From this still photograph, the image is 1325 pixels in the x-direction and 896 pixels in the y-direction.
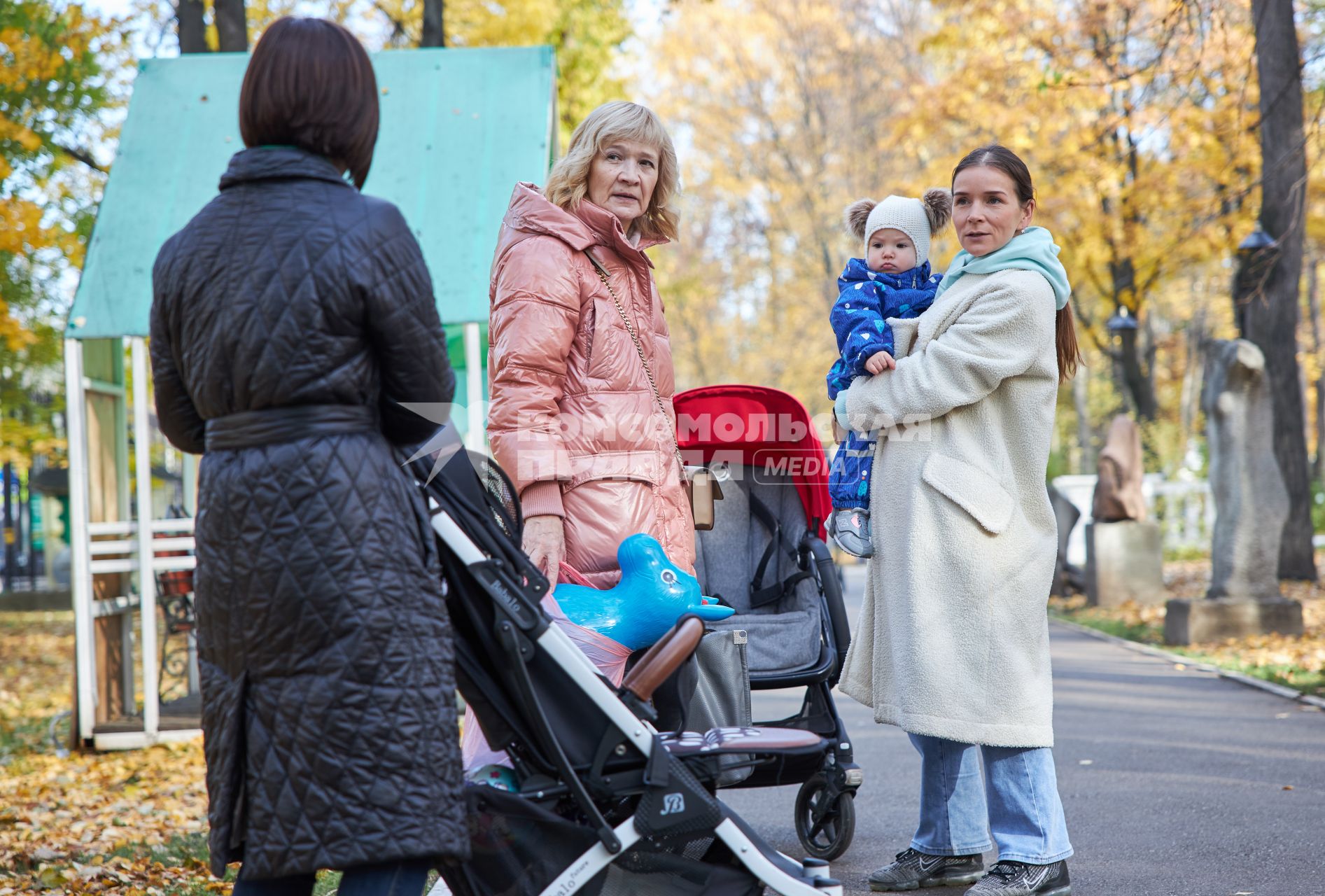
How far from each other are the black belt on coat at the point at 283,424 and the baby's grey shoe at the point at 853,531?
1.78m

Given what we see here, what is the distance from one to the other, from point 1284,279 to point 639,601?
12.2 m

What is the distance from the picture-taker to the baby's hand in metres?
3.61

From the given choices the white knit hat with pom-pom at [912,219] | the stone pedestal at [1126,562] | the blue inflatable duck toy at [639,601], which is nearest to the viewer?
the blue inflatable duck toy at [639,601]

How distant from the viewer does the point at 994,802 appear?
138 inches

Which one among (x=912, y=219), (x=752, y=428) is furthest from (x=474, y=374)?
(x=912, y=219)

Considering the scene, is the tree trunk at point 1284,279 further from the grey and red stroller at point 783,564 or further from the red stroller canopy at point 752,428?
the red stroller canopy at point 752,428

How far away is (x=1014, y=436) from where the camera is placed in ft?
11.6

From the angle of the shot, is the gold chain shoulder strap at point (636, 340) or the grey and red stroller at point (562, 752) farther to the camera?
the gold chain shoulder strap at point (636, 340)

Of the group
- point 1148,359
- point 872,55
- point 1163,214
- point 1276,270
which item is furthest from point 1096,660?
point 872,55

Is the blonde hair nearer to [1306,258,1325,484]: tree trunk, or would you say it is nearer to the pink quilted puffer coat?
the pink quilted puffer coat

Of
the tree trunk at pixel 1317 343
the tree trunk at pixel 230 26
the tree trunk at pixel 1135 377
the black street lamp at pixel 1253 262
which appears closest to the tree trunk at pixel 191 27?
the tree trunk at pixel 230 26

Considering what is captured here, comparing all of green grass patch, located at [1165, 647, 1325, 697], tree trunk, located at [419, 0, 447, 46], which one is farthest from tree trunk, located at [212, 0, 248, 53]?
green grass patch, located at [1165, 647, 1325, 697]

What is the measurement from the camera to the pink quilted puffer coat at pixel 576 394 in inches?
122

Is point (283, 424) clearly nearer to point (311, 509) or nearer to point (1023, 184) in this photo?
point (311, 509)
